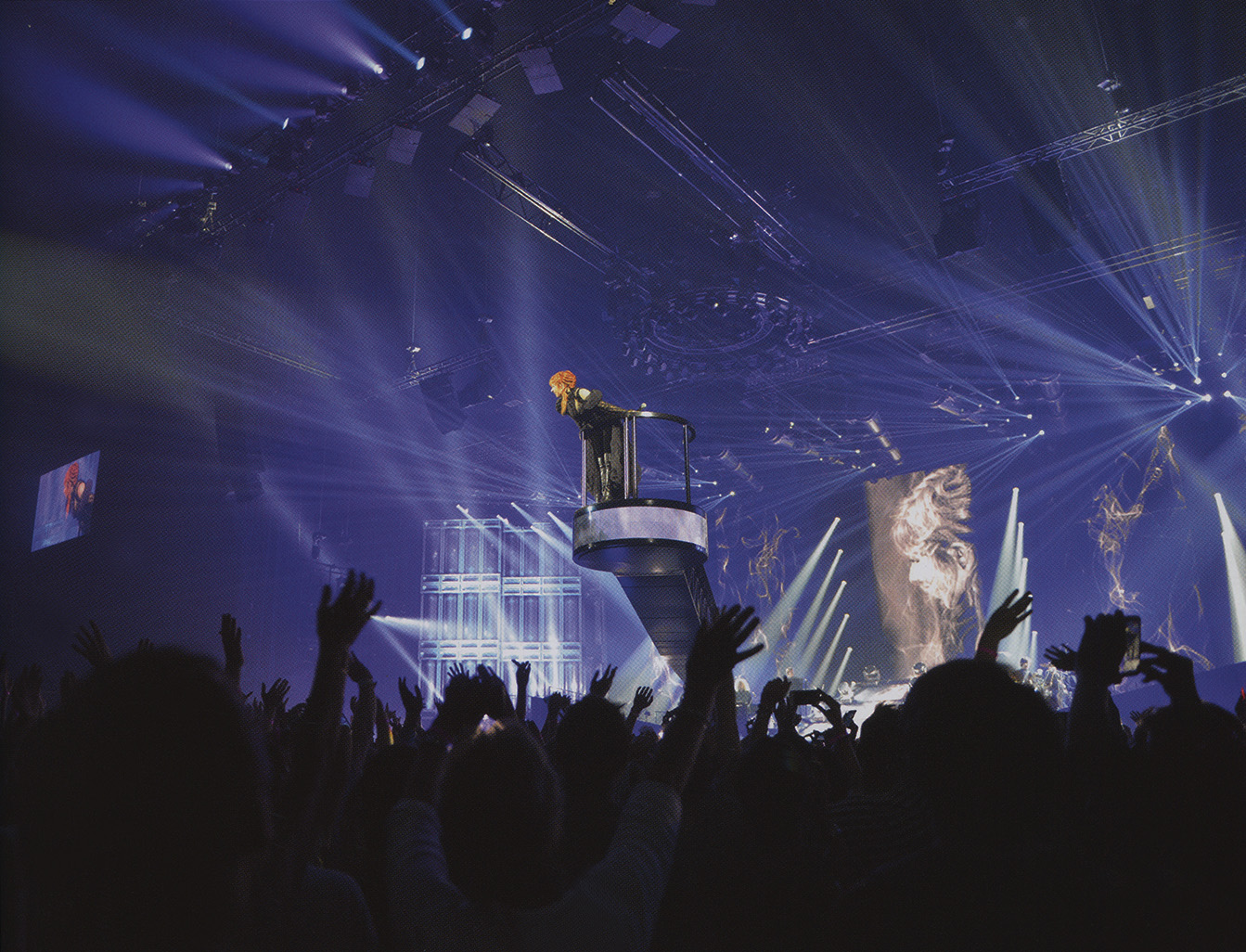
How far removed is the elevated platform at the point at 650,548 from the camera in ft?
22.1

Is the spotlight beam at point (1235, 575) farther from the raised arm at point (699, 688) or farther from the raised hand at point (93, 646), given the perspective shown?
the raised hand at point (93, 646)

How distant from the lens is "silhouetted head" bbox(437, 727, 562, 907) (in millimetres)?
1195

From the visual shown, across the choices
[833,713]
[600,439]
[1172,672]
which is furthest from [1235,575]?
[1172,672]

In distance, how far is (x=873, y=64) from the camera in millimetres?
8273

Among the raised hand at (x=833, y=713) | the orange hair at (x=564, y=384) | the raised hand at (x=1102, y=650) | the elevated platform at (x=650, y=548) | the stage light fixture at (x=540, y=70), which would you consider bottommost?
the raised hand at (x=833, y=713)

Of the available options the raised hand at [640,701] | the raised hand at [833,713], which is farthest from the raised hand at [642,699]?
the raised hand at [833,713]

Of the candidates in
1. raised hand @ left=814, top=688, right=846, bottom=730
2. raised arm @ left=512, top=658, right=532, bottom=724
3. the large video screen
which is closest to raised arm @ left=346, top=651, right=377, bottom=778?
raised arm @ left=512, top=658, right=532, bottom=724

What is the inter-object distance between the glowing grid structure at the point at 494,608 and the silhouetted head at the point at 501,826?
1659 centimetres

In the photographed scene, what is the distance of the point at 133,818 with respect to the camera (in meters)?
0.78

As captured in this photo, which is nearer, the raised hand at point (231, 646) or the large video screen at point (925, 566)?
the raised hand at point (231, 646)

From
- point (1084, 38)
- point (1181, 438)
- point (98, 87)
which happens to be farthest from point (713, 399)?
point (98, 87)

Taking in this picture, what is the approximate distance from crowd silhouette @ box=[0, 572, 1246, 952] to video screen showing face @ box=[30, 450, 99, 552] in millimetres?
13653

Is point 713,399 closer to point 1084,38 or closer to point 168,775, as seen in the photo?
point 1084,38

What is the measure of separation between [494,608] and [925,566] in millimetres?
8915
